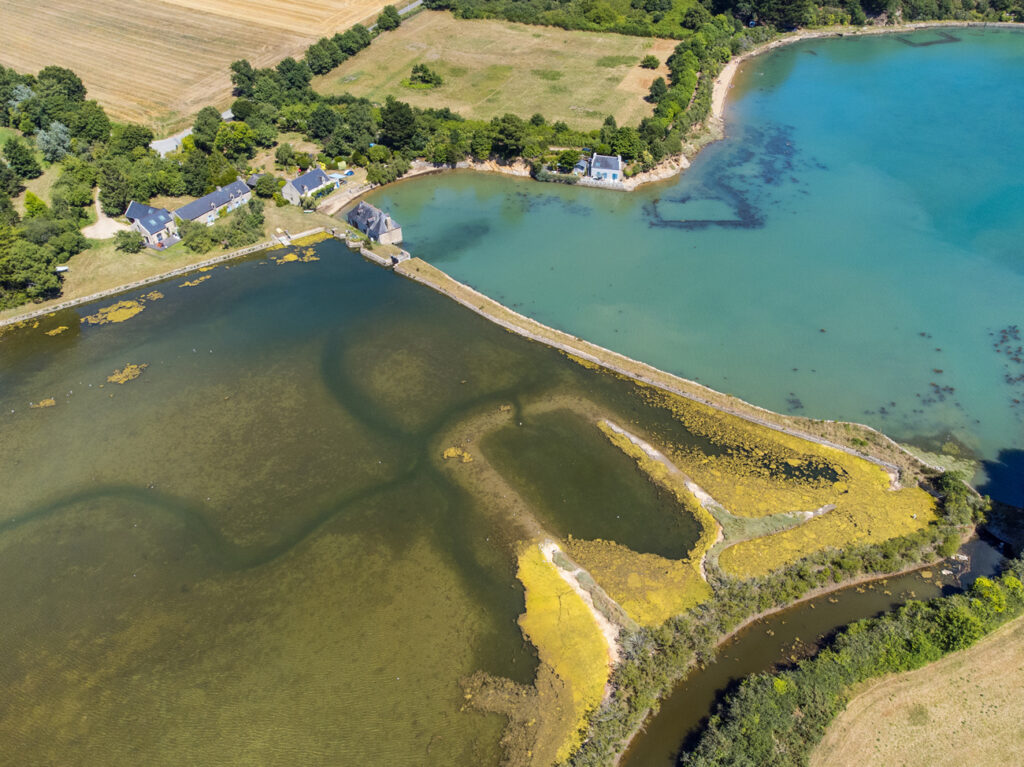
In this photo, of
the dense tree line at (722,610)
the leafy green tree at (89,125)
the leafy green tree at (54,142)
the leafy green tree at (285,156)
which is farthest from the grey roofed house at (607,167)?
the leafy green tree at (54,142)

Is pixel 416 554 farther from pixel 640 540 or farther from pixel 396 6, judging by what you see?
pixel 396 6

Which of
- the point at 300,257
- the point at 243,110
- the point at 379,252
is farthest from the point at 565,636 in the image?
the point at 243,110

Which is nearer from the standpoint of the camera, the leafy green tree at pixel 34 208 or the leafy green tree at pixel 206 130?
the leafy green tree at pixel 34 208

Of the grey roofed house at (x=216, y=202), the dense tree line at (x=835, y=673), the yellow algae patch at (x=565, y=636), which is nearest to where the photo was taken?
the dense tree line at (x=835, y=673)

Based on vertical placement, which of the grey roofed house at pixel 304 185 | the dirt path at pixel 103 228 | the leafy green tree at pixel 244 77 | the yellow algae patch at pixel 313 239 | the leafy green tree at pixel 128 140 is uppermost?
the leafy green tree at pixel 244 77

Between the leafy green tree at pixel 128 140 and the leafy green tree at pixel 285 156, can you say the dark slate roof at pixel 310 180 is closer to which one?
the leafy green tree at pixel 285 156

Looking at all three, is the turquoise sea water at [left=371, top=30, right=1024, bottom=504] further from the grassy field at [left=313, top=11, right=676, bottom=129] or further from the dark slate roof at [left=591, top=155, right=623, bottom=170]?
the grassy field at [left=313, top=11, right=676, bottom=129]

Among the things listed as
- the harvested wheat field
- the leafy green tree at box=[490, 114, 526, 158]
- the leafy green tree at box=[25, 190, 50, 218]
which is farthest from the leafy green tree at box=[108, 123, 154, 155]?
the leafy green tree at box=[490, 114, 526, 158]

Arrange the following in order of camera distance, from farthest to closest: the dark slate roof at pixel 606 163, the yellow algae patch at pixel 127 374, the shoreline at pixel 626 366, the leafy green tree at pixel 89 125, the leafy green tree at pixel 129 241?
1. the leafy green tree at pixel 89 125
2. the dark slate roof at pixel 606 163
3. the leafy green tree at pixel 129 241
4. the yellow algae patch at pixel 127 374
5. the shoreline at pixel 626 366
